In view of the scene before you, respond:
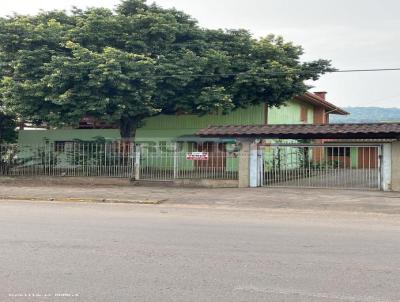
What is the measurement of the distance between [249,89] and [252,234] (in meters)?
15.7

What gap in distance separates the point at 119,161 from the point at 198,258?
552 inches

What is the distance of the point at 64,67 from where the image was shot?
20344 millimetres

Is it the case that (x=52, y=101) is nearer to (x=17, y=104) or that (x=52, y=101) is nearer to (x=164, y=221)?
(x=17, y=104)

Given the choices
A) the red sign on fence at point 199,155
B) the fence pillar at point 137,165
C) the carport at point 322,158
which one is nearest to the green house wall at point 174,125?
the fence pillar at point 137,165

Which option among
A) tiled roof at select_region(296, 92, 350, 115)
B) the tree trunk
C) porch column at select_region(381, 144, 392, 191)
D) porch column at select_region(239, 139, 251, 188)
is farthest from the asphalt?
tiled roof at select_region(296, 92, 350, 115)

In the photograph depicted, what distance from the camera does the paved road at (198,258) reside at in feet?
16.7

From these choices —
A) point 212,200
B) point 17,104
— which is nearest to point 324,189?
point 212,200

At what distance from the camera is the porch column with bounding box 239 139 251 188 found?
1853cm

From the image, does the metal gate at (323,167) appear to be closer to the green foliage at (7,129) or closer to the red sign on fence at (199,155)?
the red sign on fence at (199,155)

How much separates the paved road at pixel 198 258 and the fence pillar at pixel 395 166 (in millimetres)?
6177

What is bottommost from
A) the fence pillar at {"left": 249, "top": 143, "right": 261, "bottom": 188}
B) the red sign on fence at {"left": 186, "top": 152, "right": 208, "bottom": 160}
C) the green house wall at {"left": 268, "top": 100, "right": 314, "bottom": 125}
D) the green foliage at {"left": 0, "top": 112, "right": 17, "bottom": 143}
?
the fence pillar at {"left": 249, "top": 143, "right": 261, "bottom": 188}

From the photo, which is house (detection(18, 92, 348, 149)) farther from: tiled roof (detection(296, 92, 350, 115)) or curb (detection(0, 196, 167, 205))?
curb (detection(0, 196, 167, 205))

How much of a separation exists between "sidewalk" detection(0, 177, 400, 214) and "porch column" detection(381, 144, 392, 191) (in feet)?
1.84

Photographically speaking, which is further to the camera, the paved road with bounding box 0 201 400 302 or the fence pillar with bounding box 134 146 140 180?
the fence pillar with bounding box 134 146 140 180
